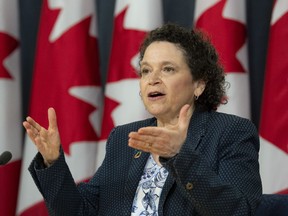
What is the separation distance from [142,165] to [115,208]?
0.17m

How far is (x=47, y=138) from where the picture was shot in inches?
80.3

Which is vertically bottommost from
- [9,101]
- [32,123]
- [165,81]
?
[9,101]

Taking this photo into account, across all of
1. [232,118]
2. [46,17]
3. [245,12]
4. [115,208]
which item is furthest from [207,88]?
[46,17]

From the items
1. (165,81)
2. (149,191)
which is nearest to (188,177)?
(149,191)

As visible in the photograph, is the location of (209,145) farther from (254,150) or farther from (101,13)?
(101,13)

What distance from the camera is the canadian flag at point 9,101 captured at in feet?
11.7

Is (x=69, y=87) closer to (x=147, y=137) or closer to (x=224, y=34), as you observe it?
(x=224, y=34)

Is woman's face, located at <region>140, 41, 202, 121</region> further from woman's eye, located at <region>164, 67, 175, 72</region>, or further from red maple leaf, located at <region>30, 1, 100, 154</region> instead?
red maple leaf, located at <region>30, 1, 100, 154</region>

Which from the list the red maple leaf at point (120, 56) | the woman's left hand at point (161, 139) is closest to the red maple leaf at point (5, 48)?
the red maple leaf at point (120, 56)

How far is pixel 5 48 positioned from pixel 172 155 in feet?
6.66

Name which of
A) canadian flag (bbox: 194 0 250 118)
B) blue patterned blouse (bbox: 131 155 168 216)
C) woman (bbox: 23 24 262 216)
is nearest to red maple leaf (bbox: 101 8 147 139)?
canadian flag (bbox: 194 0 250 118)

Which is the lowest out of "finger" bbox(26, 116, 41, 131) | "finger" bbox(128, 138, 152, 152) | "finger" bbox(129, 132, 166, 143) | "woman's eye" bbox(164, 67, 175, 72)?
"finger" bbox(26, 116, 41, 131)

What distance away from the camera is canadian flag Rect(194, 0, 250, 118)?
3221 mm

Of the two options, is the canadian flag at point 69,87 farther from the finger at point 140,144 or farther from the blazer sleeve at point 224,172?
the finger at point 140,144
